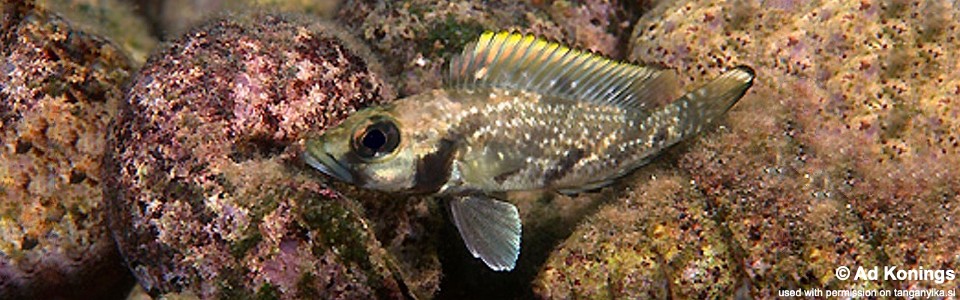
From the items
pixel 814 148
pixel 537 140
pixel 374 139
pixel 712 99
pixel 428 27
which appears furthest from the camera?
pixel 428 27

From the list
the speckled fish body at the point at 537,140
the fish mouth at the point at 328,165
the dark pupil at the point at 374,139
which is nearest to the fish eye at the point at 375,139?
the dark pupil at the point at 374,139

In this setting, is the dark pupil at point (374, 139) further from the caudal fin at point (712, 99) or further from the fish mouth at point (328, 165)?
the caudal fin at point (712, 99)

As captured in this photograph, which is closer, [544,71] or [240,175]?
[240,175]

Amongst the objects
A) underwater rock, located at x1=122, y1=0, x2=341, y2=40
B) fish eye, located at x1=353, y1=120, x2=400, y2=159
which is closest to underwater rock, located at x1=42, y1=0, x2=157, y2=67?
underwater rock, located at x1=122, y1=0, x2=341, y2=40

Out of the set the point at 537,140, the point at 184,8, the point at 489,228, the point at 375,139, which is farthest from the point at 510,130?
the point at 184,8

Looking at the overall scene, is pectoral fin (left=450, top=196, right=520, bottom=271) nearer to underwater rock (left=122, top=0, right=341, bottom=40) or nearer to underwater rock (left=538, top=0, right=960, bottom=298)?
underwater rock (left=538, top=0, right=960, bottom=298)

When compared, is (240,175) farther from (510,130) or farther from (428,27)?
(428,27)

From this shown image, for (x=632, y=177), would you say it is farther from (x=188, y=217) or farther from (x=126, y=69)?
(x=126, y=69)
